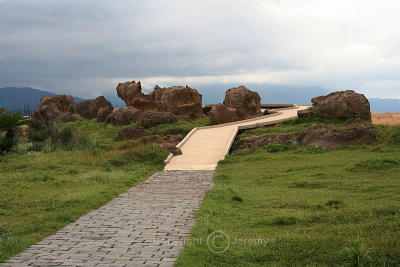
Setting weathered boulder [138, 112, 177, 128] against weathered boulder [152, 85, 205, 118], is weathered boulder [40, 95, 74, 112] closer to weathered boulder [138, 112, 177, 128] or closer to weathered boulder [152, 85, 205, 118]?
weathered boulder [152, 85, 205, 118]

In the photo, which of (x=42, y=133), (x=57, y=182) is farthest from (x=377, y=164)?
(x=42, y=133)

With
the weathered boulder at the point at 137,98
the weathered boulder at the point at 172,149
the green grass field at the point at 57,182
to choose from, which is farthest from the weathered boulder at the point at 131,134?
the weathered boulder at the point at 137,98

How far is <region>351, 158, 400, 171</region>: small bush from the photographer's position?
12.8 metres

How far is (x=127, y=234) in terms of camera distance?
7.54m

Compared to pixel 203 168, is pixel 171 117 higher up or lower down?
higher up

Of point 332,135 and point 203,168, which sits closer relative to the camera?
point 203,168

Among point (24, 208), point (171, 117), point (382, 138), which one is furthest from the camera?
point (171, 117)

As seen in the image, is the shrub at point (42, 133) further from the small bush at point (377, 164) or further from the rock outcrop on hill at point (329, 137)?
the small bush at point (377, 164)

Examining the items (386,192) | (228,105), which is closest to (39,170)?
(386,192)

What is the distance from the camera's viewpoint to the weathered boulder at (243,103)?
99.1 feet

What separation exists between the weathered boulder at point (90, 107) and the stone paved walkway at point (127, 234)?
32.6 metres

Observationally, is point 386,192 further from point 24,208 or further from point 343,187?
point 24,208

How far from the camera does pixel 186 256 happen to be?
20.1ft

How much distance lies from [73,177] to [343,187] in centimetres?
883
